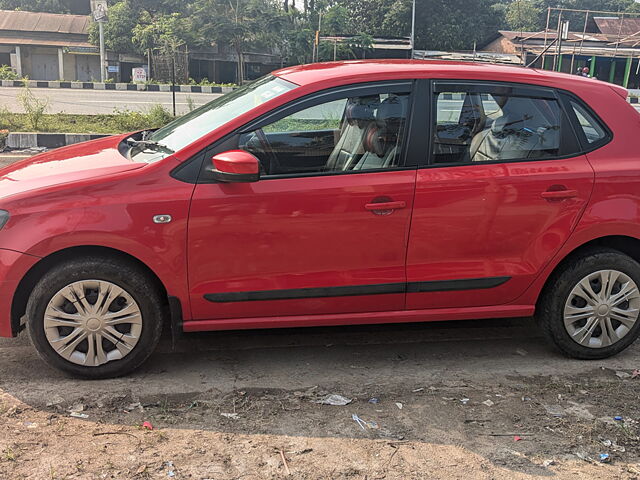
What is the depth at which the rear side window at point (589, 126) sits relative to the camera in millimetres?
3842

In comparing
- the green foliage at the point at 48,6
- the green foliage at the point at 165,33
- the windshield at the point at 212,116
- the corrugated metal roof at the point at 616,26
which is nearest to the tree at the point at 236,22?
the green foliage at the point at 165,33

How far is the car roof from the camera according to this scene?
12.2 feet

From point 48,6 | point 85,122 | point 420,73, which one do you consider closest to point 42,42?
point 48,6

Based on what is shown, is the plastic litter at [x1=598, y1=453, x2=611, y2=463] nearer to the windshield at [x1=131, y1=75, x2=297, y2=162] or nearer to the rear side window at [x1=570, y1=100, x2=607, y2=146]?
the rear side window at [x1=570, y1=100, x2=607, y2=146]

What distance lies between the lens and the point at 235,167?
334 cm

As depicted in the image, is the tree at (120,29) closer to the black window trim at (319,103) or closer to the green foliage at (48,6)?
the green foliage at (48,6)

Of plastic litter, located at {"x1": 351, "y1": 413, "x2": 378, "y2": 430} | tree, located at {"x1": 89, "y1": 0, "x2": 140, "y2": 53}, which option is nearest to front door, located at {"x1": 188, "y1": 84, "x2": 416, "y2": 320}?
plastic litter, located at {"x1": 351, "y1": 413, "x2": 378, "y2": 430}

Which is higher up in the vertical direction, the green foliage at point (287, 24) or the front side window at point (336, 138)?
the green foliage at point (287, 24)

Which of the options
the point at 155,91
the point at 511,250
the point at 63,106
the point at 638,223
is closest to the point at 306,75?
the point at 511,250

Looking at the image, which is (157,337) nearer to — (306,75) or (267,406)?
(267,406)

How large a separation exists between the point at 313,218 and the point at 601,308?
6.15 feet

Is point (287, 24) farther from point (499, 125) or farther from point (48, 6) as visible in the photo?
point (499, 125)

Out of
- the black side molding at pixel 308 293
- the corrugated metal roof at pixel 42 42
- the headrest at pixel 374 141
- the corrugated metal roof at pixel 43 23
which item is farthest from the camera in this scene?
the corrugated metal roof at pixel 43 23

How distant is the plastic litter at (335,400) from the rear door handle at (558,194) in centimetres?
163
